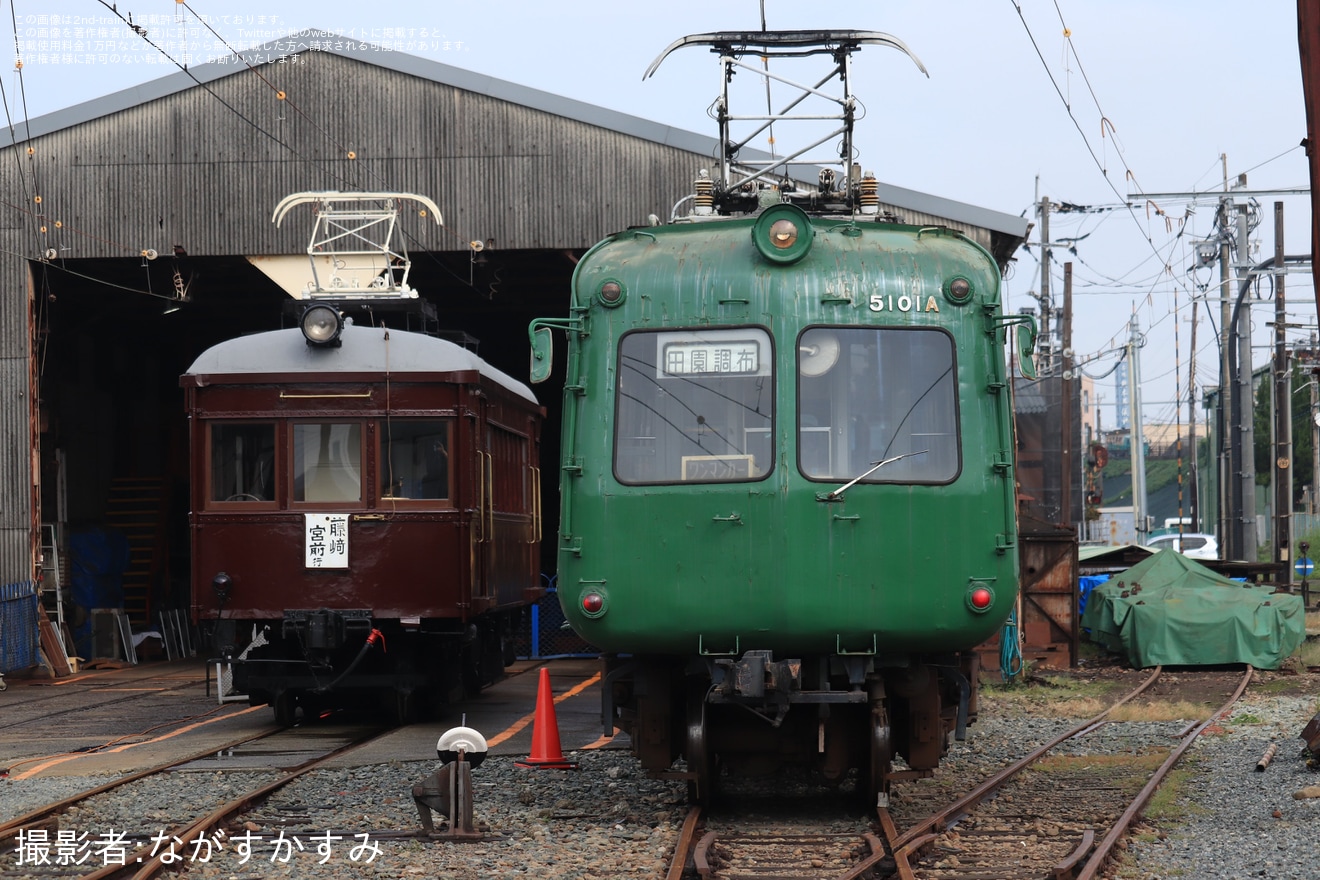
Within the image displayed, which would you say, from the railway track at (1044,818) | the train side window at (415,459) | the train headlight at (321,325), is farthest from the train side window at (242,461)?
the railway track at (1044,818)

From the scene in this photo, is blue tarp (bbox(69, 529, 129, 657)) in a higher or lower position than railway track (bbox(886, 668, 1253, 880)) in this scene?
higher

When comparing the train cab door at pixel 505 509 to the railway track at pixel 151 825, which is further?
the train cab door at pixel 505 509

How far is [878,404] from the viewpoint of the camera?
7.55m

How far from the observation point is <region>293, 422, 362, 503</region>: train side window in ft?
39.1

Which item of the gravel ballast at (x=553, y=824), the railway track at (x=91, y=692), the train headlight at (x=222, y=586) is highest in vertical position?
the train headlight at (x=222, y=586)

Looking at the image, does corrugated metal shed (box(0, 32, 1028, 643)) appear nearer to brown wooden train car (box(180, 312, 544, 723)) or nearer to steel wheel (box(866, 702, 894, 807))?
brown wooden train car (box(180, 312, 544, 723))

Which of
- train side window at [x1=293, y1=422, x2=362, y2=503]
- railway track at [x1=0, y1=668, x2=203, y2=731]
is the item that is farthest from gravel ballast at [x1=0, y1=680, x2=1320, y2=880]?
railway track at [x1=0, y1=668, x2=203, y2=731]

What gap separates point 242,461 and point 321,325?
1.29 m

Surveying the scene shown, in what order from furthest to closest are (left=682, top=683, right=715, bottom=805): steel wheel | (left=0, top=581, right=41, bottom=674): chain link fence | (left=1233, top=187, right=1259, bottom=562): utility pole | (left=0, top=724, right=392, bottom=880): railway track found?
(left=1233, top=187, right=1259, bottom=562): utility pole, (left=0, top=581, right=41, bottom=674): chain link fence, (left=682, top=683, right=715, bottom=805): steel wheel, (left=0, top=724, right=392, bottom=880): railway track

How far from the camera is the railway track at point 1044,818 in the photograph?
682 centimetres

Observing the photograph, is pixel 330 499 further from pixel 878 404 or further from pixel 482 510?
pixel 878 404

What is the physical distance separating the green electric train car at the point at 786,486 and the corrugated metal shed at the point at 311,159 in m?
10.2

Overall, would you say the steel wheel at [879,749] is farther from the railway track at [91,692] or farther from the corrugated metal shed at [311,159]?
the corrugated metal shed at [311,159]

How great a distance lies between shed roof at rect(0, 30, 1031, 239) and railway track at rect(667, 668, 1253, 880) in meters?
9.81
